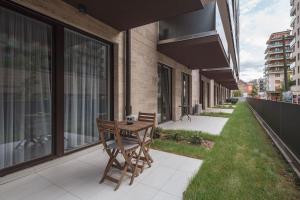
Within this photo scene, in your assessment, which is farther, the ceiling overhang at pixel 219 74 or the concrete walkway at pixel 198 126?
the ceiling overhang at pixel 219 74

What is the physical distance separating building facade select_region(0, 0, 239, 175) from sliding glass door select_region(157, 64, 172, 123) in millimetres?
1365

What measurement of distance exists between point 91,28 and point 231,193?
3.73 m

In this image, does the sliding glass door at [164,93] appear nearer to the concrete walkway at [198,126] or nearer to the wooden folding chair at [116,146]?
the concrete walkway at [198,126]

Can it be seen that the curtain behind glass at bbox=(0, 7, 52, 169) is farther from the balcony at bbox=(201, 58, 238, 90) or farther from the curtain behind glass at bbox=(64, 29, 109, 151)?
the balcony at bbox=(201, 58, 238, 90)

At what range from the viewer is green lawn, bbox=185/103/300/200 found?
213cm

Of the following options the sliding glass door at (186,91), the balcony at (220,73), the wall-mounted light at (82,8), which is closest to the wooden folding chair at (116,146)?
the wall-mounted light at (82,8)

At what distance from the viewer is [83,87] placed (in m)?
3.58

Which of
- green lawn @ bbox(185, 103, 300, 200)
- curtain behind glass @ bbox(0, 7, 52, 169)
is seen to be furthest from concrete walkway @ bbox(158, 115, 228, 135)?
curtain behind glass @ bbox(0, 7, 52, 169)

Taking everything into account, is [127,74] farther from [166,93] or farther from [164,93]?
[166,93]

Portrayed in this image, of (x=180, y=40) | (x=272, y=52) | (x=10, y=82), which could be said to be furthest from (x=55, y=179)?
(x=272, y=52)

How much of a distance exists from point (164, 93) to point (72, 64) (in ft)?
14.4

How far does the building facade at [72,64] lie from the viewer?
100.0 inches

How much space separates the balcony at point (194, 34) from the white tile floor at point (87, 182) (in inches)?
136

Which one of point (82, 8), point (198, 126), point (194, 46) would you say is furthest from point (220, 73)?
point (82, 8)
